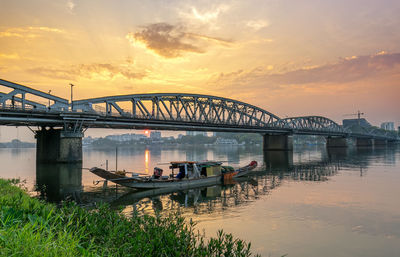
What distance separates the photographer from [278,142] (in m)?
116

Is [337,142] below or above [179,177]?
Result: above

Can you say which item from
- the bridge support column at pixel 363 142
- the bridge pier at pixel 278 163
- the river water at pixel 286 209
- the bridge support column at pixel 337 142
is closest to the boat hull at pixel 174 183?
the river water at pixel 286 209

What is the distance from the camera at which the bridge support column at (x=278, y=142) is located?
370 feet

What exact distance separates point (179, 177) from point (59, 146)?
31077 mm

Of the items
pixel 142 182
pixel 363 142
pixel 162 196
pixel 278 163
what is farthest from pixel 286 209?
pixel 363 142

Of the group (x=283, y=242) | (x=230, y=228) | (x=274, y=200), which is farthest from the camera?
(x=274, y=200)

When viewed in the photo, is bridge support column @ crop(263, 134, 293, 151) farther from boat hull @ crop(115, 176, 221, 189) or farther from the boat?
boat hull @ crop(115, 176, 221, 189)

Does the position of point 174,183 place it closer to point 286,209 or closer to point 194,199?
point 194,199

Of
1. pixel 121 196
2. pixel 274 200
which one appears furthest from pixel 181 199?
pixel 274 200

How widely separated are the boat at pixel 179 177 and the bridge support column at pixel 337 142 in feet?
468

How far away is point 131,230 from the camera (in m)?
8.98

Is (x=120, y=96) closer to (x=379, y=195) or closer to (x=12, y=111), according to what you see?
(x=12, y=111)

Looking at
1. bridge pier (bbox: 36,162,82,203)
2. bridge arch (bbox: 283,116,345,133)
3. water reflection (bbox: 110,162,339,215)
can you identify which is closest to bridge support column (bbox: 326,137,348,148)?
bridge arch (bbox: 283,116,345,133)

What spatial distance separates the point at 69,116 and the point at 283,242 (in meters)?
46.5
